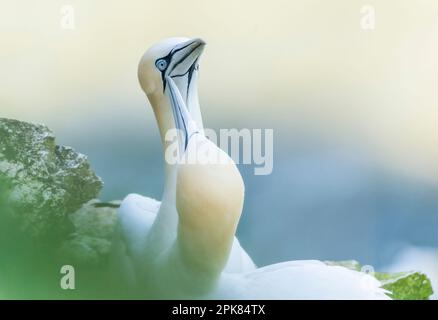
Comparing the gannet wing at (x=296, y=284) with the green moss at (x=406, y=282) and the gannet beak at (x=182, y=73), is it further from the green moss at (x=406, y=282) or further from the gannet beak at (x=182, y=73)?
the gannet beak at (x=182, y=73)

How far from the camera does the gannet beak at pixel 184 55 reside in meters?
2.33

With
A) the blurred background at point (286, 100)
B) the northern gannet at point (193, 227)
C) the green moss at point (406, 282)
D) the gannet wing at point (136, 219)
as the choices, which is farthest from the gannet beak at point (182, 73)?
the green moss at point (406, 282)

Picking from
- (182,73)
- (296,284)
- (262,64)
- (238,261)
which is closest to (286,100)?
(262,64)

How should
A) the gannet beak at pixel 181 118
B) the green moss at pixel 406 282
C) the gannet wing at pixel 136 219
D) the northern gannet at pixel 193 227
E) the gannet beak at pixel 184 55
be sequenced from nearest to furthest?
1. the northern gannet at pixel 193 227
2. the gannet beak at pixel 181 118
3. the gannet beak at pixel 184 55
4. the gannet wing at pixel 136 219
5. the green moss at pixel 406 282

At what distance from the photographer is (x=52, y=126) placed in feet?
8.77

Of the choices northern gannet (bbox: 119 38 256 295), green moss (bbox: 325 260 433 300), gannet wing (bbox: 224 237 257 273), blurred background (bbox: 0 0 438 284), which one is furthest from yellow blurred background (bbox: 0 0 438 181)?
gannet wing (bbox: 224 237 257 273)

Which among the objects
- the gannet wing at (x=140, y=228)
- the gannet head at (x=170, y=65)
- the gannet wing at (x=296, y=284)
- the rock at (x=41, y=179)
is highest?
the gannet head at (x=170, y=65)

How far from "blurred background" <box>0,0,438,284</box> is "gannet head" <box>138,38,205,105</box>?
0.81 feet

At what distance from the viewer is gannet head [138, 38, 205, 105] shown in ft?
7.69

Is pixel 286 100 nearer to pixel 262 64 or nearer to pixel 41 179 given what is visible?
pixel 262 64

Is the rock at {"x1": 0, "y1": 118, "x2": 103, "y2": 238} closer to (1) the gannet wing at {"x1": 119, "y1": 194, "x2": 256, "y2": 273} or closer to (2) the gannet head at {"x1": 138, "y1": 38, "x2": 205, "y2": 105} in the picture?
(1) the gannet wing at {"x1": 119, "y1": 194, "x2": 256, "y2": 273}

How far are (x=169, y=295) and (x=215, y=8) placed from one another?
105 centimetres
